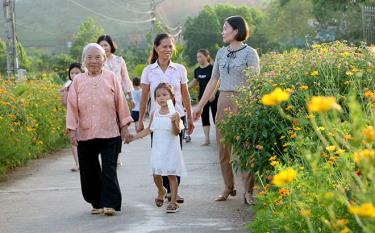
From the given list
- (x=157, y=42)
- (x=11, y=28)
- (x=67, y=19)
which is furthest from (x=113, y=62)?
(x=67, y=19)

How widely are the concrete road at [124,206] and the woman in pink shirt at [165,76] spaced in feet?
1.88

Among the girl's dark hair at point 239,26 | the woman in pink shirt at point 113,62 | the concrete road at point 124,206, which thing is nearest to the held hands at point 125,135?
the concrete road at point 124,206

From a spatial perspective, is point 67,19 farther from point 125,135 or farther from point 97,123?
point 97,123

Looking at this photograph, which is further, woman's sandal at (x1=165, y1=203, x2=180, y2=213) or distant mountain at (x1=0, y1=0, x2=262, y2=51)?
distant mountain at (x1=0, y1=0, x2=262, y2=51)

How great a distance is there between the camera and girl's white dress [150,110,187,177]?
845 centimetres

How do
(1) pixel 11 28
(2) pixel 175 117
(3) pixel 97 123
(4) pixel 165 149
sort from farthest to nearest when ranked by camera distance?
(1) pixel 11 28 → (4) pixel 165 149 → (2) pixel 175 117 → (3) pixel 97 123

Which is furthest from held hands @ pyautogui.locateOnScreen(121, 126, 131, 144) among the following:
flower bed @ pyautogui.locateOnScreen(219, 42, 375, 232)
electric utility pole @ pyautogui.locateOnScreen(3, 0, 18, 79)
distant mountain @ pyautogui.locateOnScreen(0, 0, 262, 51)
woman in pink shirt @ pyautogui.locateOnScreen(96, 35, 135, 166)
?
distant mountain @ pyautogui.locateOnScreen(0, 0, 262, 51)

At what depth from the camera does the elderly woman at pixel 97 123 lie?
27.1 feet

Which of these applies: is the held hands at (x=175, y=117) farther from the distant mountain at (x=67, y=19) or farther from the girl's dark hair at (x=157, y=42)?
the distant mountain at (x=67, y=19)

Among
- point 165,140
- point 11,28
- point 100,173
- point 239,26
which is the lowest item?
point 100,173

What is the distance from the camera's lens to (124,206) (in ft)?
28.7

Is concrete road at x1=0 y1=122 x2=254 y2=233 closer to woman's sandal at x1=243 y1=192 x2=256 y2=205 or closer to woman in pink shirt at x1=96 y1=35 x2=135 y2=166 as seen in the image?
woman's sandal at x1=243 y1=192 x2=256 y2=205

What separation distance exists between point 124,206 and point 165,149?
2.67ft

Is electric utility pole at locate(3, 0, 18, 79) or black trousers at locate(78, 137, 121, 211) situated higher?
electric utility pole at locate(3, 0, 18, 79)
